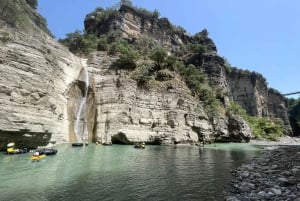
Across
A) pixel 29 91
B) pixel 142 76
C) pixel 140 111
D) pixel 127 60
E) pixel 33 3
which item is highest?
pixel 33 3

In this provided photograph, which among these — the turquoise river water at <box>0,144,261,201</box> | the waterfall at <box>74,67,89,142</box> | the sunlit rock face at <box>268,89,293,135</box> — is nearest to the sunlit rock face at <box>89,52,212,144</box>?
the waterfall at <box>74,67,89,142</box>

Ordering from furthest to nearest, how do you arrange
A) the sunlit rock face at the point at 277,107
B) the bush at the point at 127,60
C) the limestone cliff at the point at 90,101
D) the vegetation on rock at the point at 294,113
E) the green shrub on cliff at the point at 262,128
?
1. the sunlit rock face at the point at 277,107
2. the vegetation on rock at the point at 294,113
3. the green shrub on cliff at the point at 262,128
4. the bush at the point at 127,60
5. the limestone cliff at the point at 90,101

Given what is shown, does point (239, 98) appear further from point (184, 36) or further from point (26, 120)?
point (26, 120)

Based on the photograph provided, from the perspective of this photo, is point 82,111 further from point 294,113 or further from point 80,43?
point 294,113

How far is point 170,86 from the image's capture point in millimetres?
48156

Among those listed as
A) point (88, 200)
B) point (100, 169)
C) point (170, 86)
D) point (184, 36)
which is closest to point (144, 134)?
point (170, 86)

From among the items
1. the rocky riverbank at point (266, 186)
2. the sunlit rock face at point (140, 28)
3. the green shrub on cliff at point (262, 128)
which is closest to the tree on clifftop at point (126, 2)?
the sunlit rock face at point (140, 28)

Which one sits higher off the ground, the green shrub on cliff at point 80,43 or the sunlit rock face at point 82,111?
the green shrub on cliff at point 80,43

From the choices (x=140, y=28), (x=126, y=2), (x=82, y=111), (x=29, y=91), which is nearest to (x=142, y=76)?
(x=82, y=111)

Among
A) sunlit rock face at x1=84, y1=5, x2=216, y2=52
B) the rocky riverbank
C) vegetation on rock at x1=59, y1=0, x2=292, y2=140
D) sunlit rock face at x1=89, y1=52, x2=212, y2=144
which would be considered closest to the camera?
the rocky riverbank

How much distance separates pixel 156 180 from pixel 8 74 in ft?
66.7

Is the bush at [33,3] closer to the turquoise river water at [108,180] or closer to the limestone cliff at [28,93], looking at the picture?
the limestone cliff at [28,93]

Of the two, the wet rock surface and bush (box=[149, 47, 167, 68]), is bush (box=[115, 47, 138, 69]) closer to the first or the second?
bush (box=[149, 47, 167, 68])

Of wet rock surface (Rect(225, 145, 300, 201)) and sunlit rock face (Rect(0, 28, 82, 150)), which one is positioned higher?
sunlit rock face (Rect(0, 28, 82, 150))
